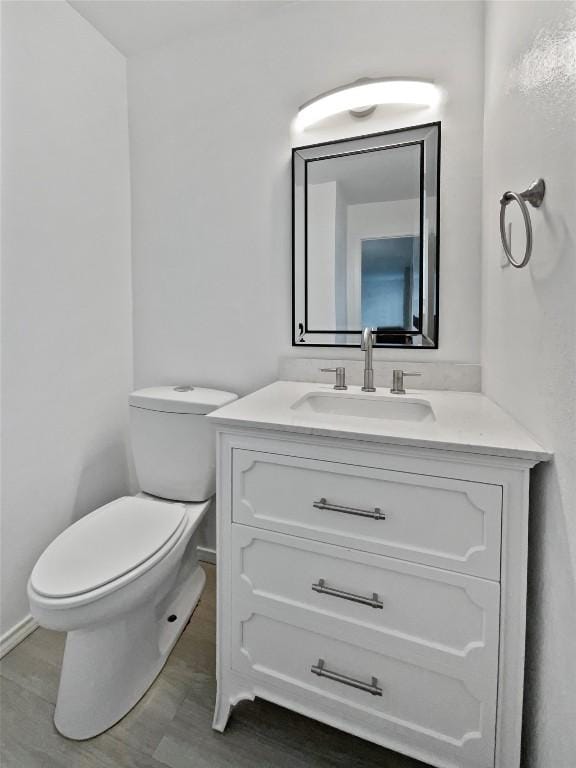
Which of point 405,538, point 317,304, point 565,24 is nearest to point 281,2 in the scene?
point 317,304

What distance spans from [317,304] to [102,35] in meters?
1.48

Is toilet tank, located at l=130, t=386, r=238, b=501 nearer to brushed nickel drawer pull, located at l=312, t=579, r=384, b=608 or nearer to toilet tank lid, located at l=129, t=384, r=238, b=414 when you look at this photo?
toilet tank lid, located at l=129, t=384, r=238, b=414

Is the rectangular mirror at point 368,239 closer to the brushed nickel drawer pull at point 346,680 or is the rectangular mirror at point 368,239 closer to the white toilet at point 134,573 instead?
the white toilet at point 134,573

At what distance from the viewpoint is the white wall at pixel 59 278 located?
1337 millimetres

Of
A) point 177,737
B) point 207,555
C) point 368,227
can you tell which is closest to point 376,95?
point 368,227

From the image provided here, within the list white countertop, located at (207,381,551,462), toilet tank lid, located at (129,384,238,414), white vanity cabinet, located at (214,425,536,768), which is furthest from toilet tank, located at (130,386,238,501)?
white vanity cabinet, located at (214,425,536,768)

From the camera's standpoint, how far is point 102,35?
164 centimetres

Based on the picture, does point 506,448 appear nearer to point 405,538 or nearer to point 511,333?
point 405,538

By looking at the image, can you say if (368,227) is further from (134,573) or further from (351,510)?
(134,573)

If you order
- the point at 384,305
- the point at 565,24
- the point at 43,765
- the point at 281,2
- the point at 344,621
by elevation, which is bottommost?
the point at 43,765

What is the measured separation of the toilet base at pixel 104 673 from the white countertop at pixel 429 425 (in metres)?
0.72

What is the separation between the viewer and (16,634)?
138 centimetres

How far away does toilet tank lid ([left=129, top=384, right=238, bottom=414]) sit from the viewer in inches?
55.7

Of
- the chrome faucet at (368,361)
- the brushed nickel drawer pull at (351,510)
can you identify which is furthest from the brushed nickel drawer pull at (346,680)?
the chrome faucet at (368,361)
